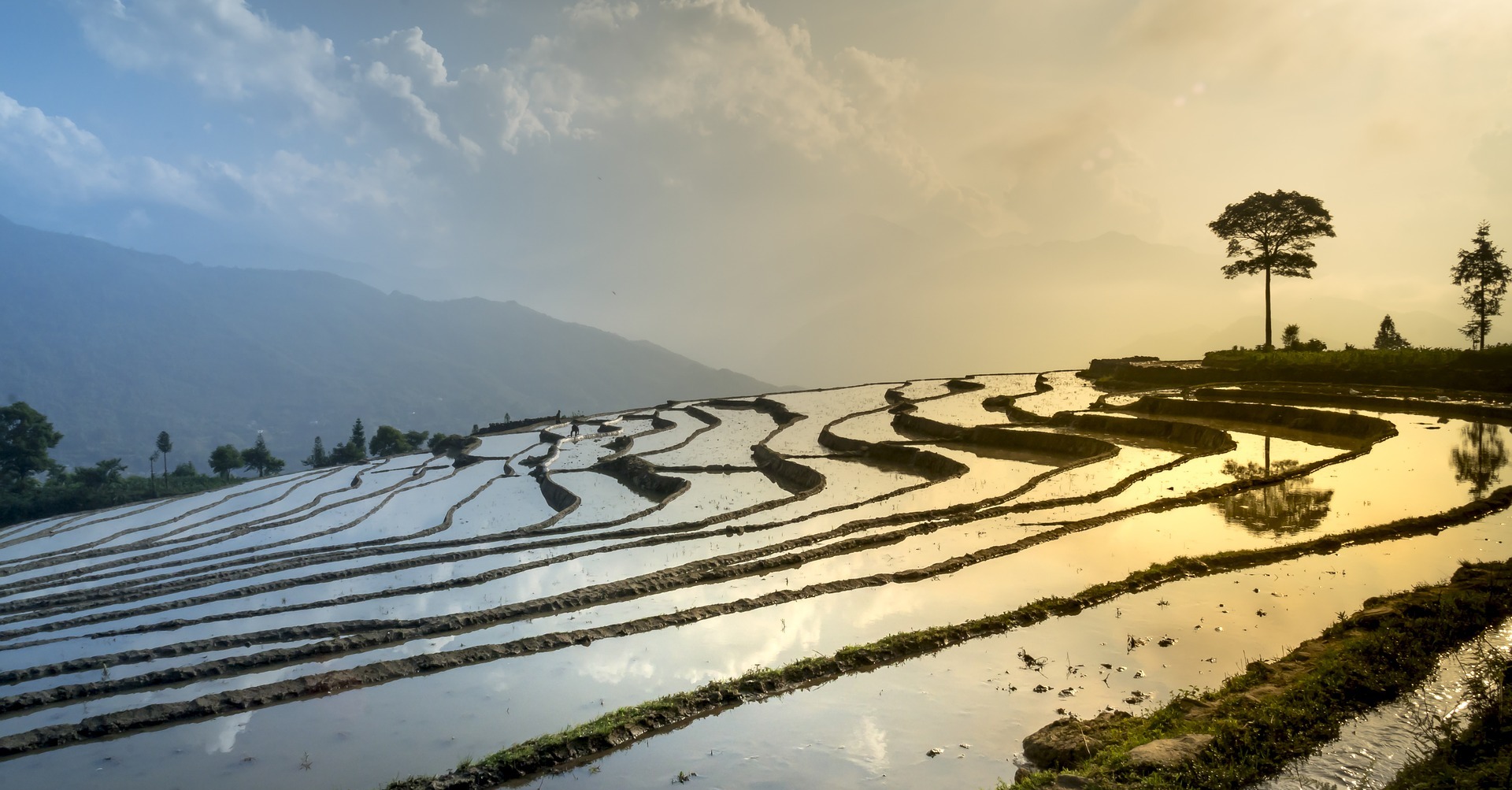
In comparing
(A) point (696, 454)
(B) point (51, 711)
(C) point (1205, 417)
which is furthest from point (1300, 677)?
(A) point (696, 454)

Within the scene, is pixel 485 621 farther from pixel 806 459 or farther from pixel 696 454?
pixel 696 454

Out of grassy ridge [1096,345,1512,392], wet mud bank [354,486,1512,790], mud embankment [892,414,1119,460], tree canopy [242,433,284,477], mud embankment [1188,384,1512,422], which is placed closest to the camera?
wet mud bank [354,486,1512,790]

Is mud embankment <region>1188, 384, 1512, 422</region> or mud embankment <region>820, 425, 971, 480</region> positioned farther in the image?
mud embankment <region>1188, 384, 1512, 422</region>

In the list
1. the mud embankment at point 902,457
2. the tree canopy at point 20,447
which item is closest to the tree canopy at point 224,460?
the tree canopy at point 20,447

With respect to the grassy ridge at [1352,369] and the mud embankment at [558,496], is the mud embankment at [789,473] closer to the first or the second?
the mud embankment at [558,496]

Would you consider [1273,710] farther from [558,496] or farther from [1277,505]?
[558,496]

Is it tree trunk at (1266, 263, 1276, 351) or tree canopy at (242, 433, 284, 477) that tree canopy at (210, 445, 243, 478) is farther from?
tree trunk at (1266, 263, 1276, 351)

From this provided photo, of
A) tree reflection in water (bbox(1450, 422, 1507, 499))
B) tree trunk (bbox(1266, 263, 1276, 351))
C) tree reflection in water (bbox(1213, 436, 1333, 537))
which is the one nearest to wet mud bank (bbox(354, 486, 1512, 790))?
tree reflection in water (bbox(1213, 436, 1333, 537))
